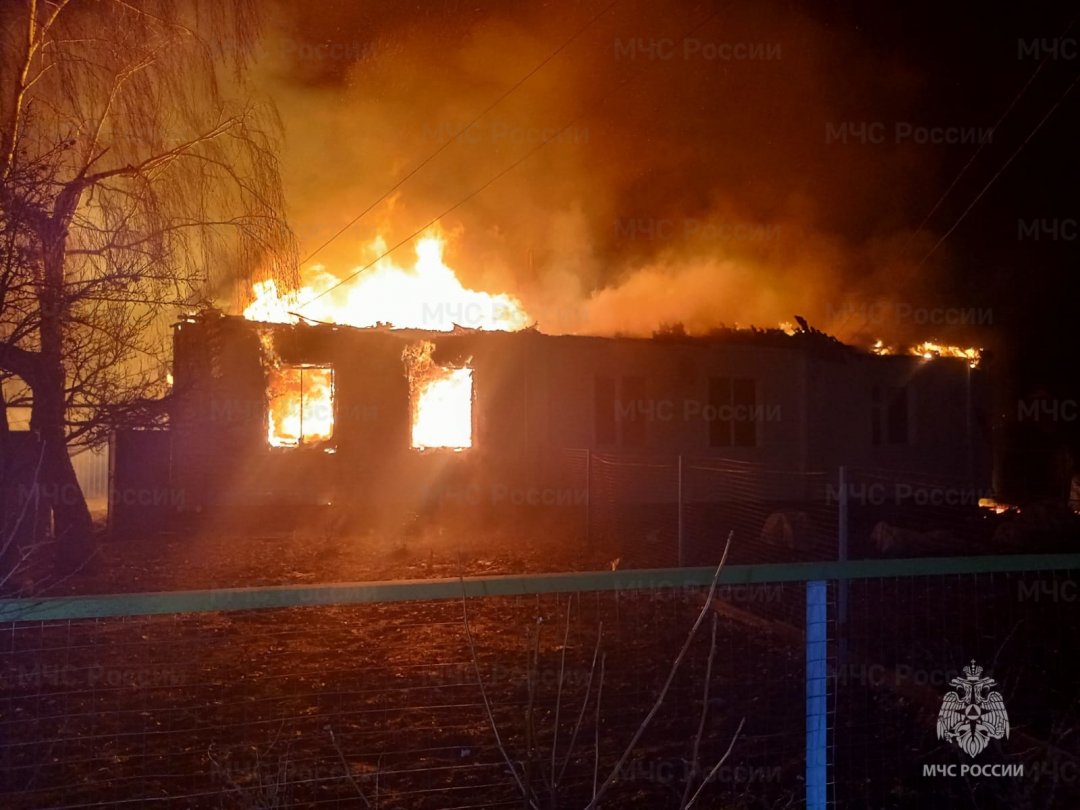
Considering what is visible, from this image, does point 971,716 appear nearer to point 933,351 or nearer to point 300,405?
point 300,405

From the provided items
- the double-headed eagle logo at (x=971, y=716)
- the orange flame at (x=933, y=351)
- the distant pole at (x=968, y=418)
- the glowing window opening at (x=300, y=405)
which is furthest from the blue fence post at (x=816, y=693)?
the distant pole at (x=968, y=418)

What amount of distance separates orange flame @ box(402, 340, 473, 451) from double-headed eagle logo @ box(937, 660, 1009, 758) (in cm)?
1188

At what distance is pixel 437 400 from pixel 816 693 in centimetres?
1280

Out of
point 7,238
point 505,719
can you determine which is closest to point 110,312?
point 7,238

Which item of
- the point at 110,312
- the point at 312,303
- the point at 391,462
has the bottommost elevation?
the point at 391,462

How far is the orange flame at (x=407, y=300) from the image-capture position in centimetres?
1639

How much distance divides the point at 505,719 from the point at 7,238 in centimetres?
429

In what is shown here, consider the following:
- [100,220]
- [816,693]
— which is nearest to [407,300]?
[100,220]

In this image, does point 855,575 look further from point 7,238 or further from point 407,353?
point 407,353

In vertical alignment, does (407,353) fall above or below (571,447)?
above

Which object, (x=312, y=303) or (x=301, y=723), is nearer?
(x=301, y=723)

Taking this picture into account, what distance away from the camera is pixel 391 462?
15156mm

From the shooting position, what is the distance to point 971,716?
163 inches

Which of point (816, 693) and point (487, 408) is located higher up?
point (487, 408)
